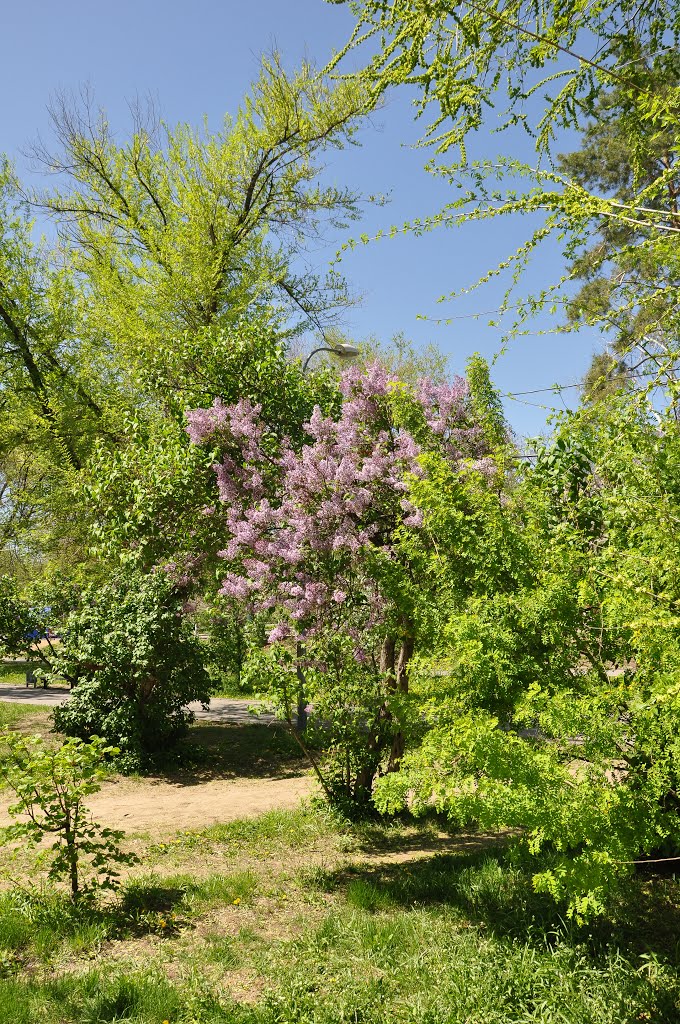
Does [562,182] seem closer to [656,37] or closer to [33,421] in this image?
[656,37]

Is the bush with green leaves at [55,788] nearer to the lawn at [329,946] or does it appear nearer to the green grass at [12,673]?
the lawn at [329,946]

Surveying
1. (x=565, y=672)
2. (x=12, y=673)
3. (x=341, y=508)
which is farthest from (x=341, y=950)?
(x=12, y=673)

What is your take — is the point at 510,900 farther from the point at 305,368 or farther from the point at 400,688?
the point at 305,368

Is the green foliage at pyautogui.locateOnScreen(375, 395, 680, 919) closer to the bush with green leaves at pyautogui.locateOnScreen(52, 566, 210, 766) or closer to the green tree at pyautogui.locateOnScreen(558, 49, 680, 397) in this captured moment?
the green tree at pyautogui.locateOnScreen(558, 49, 680, 397)

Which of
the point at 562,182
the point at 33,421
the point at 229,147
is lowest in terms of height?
the point at 562,182

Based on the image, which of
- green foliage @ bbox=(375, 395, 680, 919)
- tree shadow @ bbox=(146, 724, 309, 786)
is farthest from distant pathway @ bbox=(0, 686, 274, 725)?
green foliage @ bbox=(375, 395, 680, 919)

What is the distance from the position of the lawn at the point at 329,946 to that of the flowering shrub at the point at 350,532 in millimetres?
1462

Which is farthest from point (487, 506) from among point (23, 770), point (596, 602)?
point (23, 770)

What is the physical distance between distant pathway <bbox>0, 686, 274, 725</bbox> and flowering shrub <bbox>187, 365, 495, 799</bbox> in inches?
297

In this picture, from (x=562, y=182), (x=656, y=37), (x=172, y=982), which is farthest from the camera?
(x=656, y=37)

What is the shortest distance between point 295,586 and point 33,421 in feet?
25.1

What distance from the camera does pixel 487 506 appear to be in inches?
193

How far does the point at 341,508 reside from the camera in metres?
6.64

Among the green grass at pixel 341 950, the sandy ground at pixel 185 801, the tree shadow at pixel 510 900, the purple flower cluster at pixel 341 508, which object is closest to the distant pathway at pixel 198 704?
the sandy ground at pixel 185 801
